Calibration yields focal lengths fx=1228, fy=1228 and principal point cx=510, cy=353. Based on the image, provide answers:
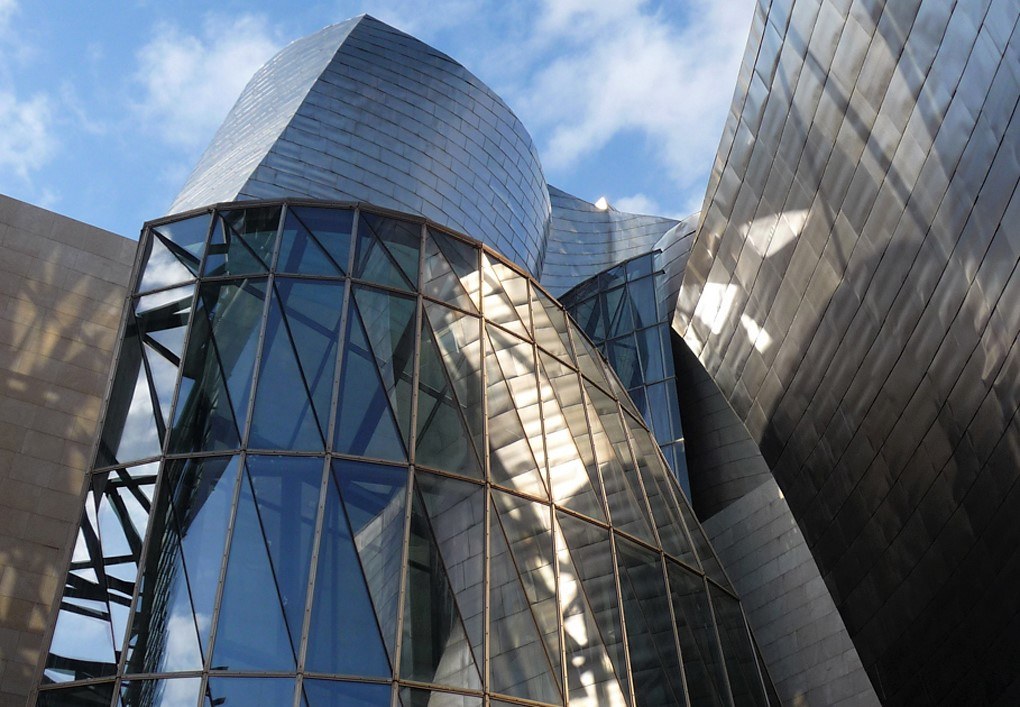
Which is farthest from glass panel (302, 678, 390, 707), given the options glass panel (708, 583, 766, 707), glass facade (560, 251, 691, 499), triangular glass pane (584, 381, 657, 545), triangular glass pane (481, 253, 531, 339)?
glass facade (560, 251, 691, 499)

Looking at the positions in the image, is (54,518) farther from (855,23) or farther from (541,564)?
(855,23)

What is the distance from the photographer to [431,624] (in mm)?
16281

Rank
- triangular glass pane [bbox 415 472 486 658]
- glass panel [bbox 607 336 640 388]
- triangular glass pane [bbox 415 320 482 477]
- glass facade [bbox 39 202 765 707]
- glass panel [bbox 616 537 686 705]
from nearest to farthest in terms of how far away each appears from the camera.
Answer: glass facade [bbox 39 202 765 707], triangular glass pane [bbox 415 472 486 658], triangular glass pane [bbox 415 320 482 477], glass panel [bbox 616 537 686 705], glass panel [bbox 607 336 640 388]

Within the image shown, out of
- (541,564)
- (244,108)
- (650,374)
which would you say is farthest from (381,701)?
(244,108)

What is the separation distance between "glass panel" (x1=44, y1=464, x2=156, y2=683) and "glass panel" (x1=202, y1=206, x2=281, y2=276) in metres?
3.86

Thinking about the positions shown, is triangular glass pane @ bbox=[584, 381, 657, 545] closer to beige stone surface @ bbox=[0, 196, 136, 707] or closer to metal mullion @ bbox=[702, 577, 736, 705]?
metal mullion @ bbox=[702, 577, 736, 705]

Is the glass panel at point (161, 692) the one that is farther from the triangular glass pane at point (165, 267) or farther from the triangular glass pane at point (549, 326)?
the triangular glass pane at point (549, 326)

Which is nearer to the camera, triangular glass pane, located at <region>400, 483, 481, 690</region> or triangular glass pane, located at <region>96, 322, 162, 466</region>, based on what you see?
triangular glass pane, located at <region>400, 483, 481, 690</region>

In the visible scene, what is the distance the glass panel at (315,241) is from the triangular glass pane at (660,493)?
6.69 m

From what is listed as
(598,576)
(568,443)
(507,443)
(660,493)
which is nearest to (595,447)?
(568,443)

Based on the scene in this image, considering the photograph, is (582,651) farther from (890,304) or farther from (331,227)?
(890,304)

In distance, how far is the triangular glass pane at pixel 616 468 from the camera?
21.0 meters

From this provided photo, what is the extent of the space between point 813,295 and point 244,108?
93.8ft

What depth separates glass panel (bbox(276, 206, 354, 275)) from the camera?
1981 cm
